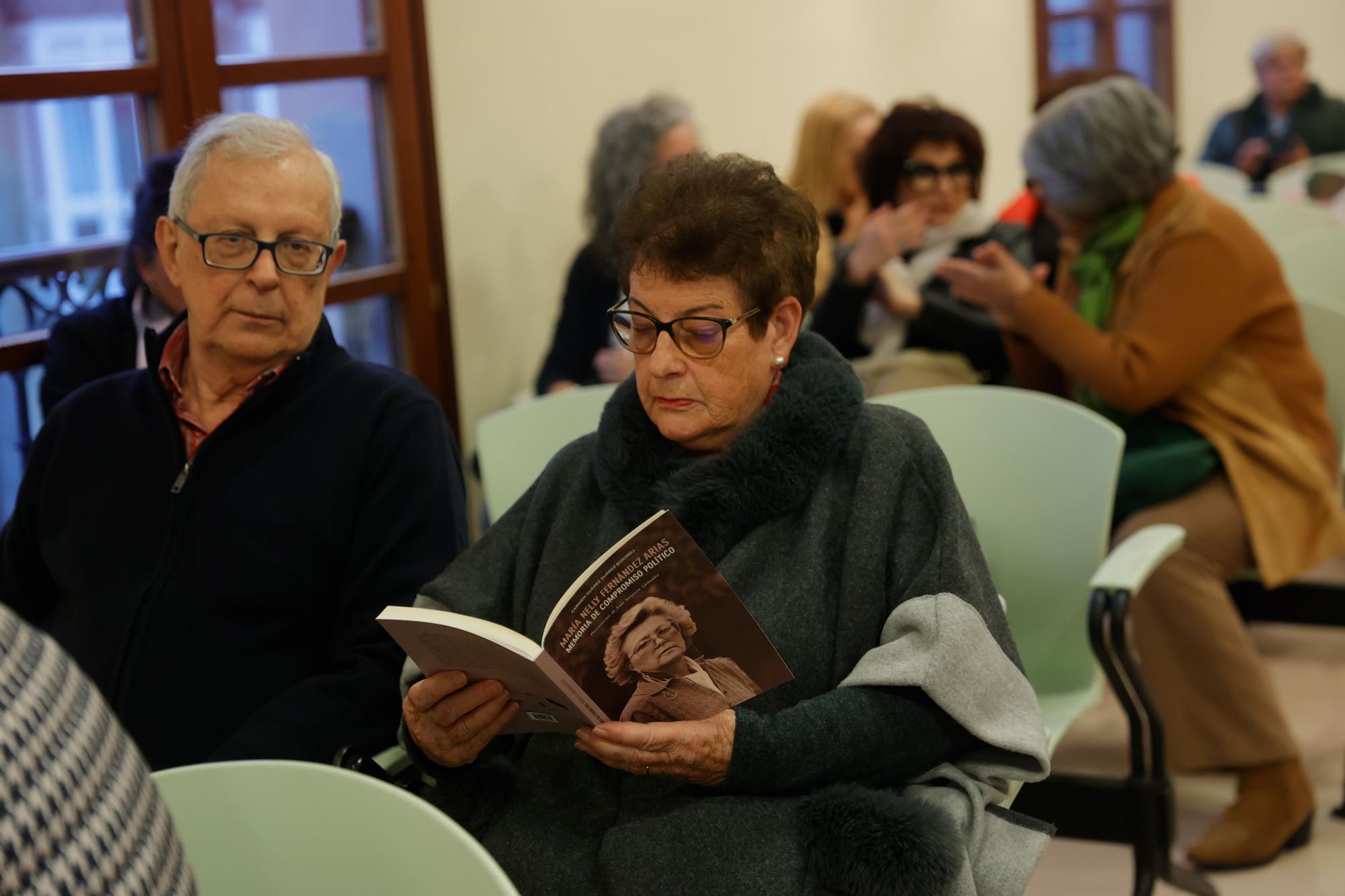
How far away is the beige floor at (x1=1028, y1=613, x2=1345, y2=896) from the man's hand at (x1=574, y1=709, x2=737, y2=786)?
1456 mm

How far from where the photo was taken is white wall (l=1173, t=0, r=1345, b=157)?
955cm

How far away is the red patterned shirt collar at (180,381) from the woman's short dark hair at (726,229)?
630mm

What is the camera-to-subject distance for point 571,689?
4.16 feet

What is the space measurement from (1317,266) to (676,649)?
10.0 feet

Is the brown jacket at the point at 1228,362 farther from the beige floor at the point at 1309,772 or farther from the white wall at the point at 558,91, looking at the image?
the white wall at the point at 558,91

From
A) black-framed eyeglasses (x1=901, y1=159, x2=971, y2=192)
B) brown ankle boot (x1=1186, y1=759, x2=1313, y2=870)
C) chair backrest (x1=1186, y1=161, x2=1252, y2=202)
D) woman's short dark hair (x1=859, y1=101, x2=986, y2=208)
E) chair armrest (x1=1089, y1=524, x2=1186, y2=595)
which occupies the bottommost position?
brown ankle boot (x1=1186, y1=759, x2=1313, y2=870)

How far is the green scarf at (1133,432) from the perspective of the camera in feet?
8.89

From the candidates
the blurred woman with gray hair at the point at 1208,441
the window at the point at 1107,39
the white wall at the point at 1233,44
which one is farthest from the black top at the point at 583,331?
the white wall at the point at 1233,44

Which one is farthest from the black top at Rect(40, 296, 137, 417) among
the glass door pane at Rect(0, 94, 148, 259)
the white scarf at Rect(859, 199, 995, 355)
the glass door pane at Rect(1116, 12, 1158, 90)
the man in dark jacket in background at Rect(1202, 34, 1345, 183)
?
the glass door pane at Rect(1116, 12, 1158, 90)

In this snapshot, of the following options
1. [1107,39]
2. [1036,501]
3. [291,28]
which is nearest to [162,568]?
[1036,501]

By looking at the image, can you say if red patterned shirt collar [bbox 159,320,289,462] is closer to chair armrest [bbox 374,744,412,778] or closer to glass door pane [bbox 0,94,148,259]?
chair armrest [bbox 374,744,412,778]

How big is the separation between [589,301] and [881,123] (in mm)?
901

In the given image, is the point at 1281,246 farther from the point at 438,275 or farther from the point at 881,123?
the point at 438,275

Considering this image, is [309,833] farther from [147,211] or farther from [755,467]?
[147,211]
